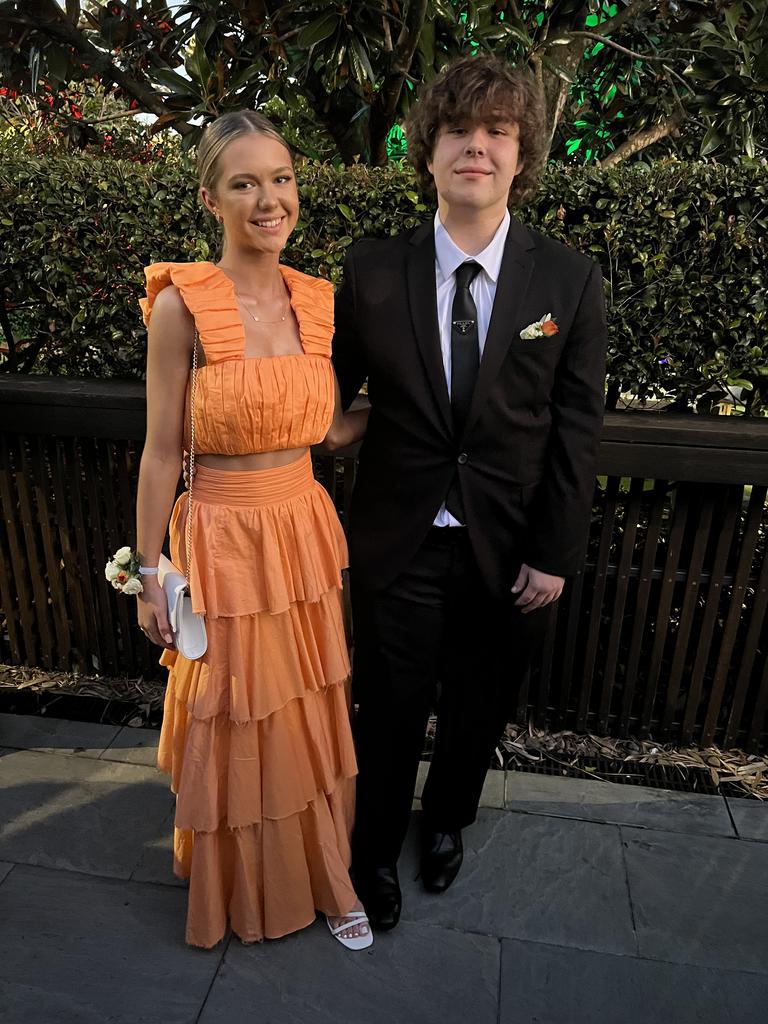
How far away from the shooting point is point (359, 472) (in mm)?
2176

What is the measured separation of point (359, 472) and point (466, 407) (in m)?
0.40

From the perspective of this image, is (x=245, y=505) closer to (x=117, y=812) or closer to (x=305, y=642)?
(x=305, y=642)

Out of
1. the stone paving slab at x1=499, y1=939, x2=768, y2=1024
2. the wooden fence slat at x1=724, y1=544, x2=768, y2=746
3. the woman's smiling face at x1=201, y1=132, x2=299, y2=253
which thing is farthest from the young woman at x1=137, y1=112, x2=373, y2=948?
the wooden fence slat at x1=724, y1=544, x2=768, y2=746

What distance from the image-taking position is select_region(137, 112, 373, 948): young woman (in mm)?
1736

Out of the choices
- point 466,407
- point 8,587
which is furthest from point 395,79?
point 8,587

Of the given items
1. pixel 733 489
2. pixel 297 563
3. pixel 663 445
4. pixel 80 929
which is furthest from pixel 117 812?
pixel 733 489

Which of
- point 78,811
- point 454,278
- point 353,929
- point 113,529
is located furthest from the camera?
point 113,529

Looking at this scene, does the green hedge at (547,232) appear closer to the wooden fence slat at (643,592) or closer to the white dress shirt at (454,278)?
the wooden fence slat at (643,592)

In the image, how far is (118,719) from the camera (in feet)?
10.5

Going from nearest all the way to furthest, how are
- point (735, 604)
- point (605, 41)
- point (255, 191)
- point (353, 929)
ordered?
point (255, 191) → point (353, 929) → point (735, 604) → point (605, 41)

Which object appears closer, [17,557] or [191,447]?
[191,447]

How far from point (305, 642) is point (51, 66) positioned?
301 cm

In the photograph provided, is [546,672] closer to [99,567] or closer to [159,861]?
[159,861]

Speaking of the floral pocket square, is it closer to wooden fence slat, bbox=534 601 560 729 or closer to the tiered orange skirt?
the tiered orange skirt
